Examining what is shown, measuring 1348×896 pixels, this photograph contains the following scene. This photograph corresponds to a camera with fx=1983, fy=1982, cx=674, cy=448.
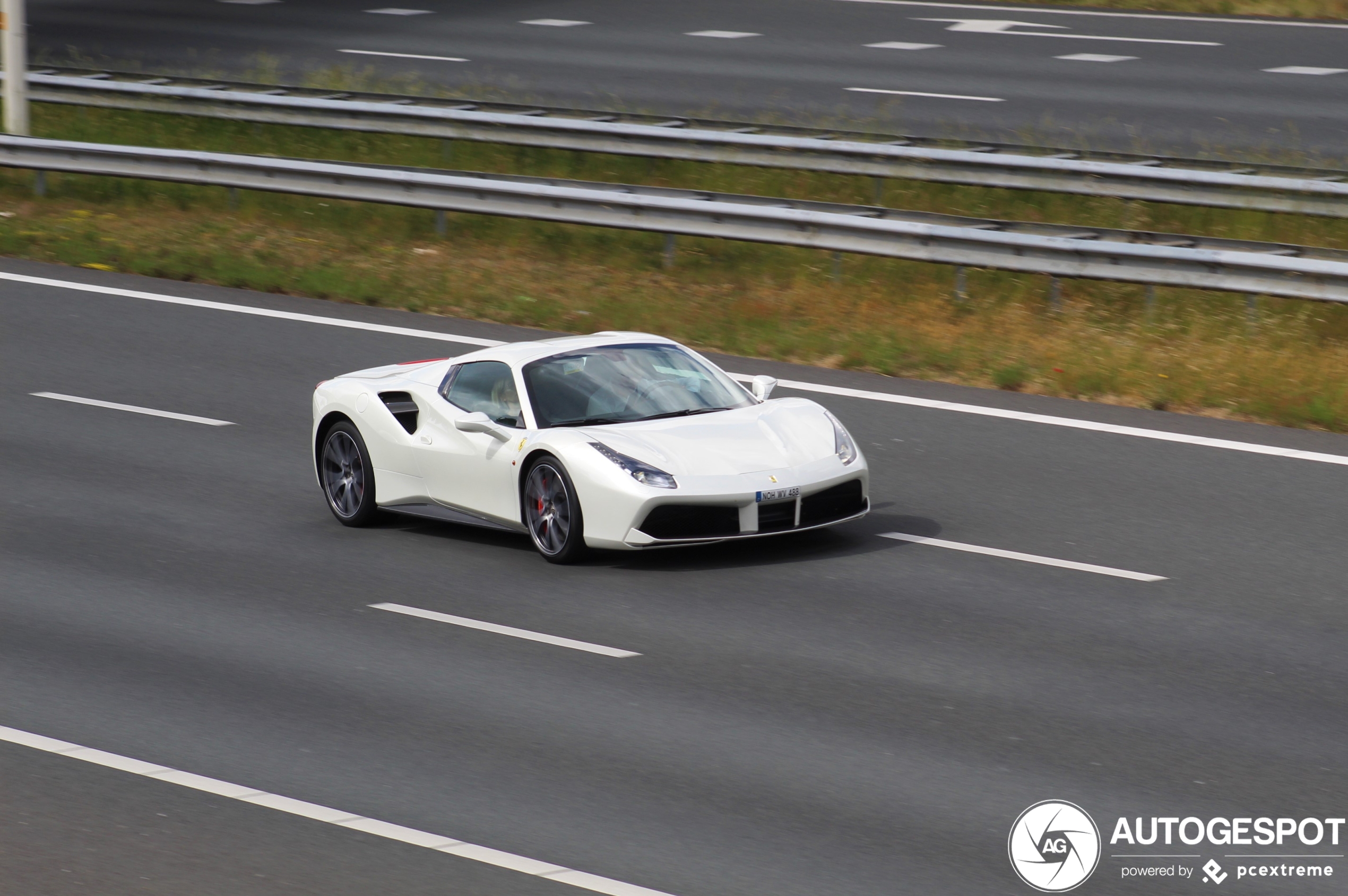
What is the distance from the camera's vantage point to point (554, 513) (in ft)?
36.1

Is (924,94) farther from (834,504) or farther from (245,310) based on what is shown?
(834,504)

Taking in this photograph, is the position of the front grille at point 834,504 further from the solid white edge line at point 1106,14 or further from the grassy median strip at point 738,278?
the solid white edge line at point 1106,14

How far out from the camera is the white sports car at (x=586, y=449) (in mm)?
10609

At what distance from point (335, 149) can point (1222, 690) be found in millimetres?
18808

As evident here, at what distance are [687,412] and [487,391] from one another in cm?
124

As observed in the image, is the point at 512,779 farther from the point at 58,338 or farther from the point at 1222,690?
the point at 58,338

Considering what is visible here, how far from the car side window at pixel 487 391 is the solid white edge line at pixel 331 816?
3760 mm

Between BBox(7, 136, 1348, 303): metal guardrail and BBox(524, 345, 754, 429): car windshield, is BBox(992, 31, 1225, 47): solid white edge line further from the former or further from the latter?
BBox(524, 345, 754, 429): car windshield

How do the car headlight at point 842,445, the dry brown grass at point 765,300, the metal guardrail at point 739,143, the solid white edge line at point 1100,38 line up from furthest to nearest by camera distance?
the solid white edge line at point 1100,38, the metal guardrail at point 739,143, the dry brown grass at point 765,300, the car headlight at point 842,445

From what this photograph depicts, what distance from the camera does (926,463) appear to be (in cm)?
1334

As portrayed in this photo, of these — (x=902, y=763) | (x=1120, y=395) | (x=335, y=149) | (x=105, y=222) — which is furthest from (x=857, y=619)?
(x=335, y=149)

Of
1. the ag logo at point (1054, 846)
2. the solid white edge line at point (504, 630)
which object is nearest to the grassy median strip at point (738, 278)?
the solid white edge line at point (504, 630)

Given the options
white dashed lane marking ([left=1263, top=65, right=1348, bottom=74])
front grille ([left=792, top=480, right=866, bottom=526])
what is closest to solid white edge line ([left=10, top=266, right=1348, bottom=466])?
front grille ([left=792, top=480, right=866, bottom=526])

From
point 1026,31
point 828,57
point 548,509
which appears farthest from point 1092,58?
point 548,509
